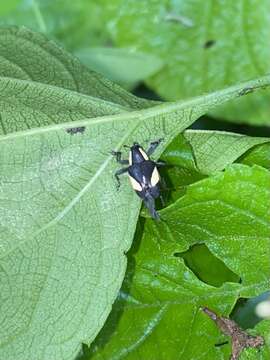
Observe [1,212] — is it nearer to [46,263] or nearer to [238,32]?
[46,263]

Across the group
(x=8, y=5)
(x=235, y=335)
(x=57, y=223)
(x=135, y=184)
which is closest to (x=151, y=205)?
(x=135, y=184)

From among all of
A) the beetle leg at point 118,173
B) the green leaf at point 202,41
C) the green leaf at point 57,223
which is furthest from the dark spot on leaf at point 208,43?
the beetle leg at point 118,173

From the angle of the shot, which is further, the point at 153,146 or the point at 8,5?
the point at 8,5

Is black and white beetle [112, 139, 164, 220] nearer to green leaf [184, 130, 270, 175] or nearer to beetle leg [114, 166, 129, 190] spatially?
beetle leg [114, 166, 129, 190]

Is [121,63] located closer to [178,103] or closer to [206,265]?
[178,103]

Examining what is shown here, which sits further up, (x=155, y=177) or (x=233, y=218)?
(x=155, y=177)

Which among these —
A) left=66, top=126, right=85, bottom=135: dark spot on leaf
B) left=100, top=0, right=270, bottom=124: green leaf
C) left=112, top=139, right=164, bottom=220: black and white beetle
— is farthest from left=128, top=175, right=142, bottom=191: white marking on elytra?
left=100, top=0, right=270, bottom=124: green leaf
